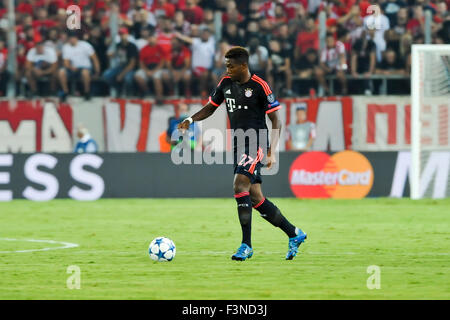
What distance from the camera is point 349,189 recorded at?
21.7m

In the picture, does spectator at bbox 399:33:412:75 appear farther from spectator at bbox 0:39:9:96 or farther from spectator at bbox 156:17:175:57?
spectator at bbox 0:39:9:96

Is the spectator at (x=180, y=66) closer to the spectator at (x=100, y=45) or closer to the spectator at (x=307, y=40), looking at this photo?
the spectator at (x=100, y=45)

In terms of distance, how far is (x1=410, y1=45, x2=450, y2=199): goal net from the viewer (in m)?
21.1

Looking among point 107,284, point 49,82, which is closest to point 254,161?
point 107,284

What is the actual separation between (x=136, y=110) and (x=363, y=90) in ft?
18.0

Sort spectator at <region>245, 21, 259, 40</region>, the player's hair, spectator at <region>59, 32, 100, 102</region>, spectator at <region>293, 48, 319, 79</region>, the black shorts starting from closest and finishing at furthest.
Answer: the player's hair < the black shorts < spectator at <region>293, 48, 319, 79</region> < spectator at <region>59, 32, 100, 102</region> < spectator at <region>245, 21, 259, 40</region>

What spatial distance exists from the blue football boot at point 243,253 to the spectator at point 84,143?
38.3 feet

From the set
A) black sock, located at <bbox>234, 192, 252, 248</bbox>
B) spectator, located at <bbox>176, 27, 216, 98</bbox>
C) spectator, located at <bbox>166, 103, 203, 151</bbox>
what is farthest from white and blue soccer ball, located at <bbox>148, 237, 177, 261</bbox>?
spectator, located at <bbox>176, 27, 216, 98</bbox>

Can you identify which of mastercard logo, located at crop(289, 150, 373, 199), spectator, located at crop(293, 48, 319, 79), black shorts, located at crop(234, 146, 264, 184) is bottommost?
mastercard logo, located at crop(289, 150, 373, 199)

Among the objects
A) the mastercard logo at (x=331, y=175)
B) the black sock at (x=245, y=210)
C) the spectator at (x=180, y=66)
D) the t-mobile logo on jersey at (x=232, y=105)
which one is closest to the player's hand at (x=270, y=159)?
the black sock at (x=245, y=210)

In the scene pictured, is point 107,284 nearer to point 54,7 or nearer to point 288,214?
point 288,214

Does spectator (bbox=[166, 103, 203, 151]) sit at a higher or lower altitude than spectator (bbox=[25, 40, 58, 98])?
lower

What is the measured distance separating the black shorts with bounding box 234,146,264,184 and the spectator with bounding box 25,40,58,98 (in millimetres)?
12640

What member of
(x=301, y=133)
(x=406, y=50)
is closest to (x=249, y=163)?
(x=301, y=133)
